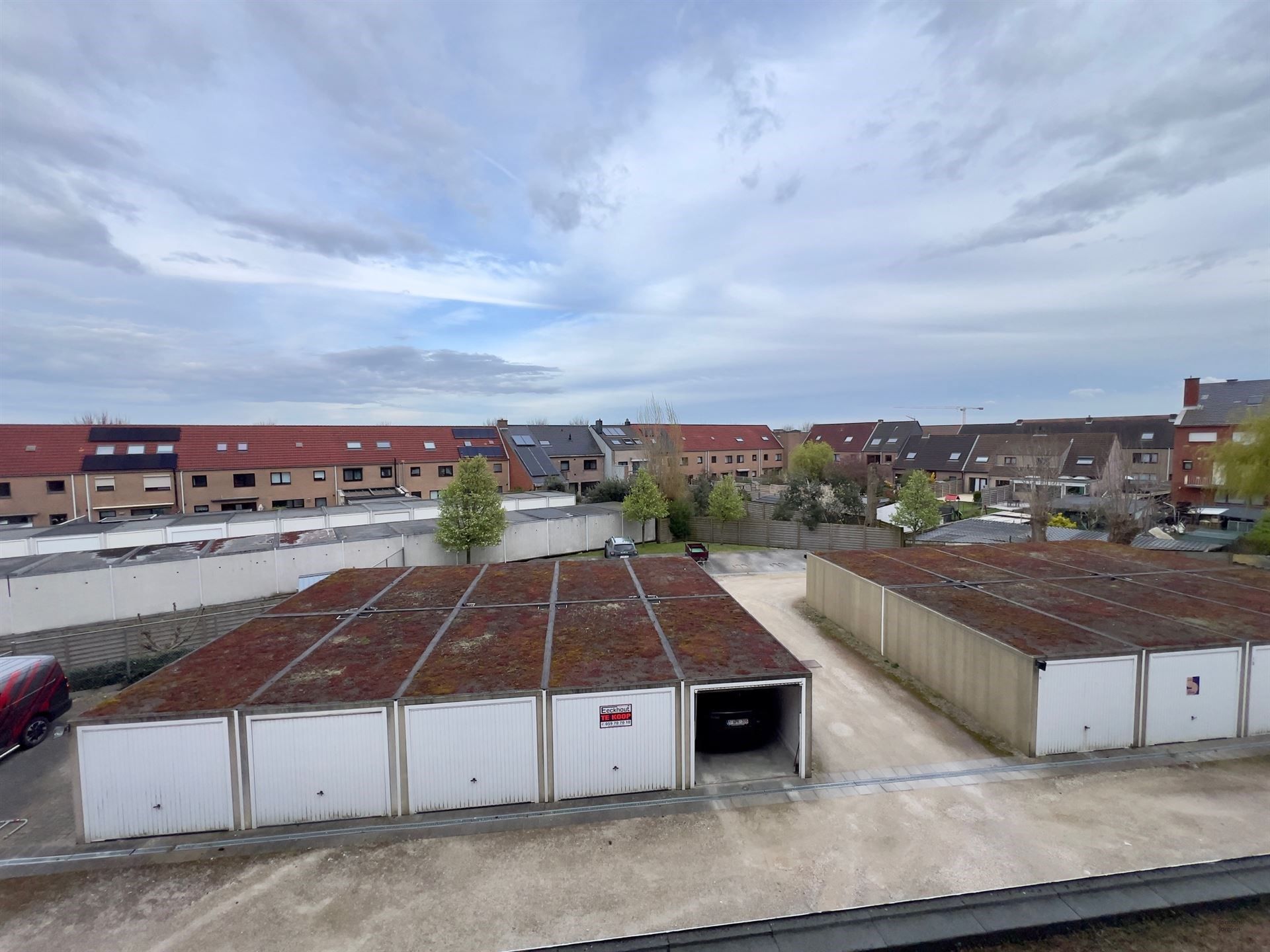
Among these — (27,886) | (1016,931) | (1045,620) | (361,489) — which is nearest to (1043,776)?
(1045,620)

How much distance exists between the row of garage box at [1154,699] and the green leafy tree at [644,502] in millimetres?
22414

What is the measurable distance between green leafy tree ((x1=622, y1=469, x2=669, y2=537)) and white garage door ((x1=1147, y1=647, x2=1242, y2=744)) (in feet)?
74.9

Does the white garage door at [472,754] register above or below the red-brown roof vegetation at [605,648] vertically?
below

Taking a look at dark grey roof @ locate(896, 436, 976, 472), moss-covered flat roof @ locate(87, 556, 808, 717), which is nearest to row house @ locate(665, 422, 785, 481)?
dark grey roof @ locate(896, 436, 976, 472)

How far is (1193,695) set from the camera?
36.7ft

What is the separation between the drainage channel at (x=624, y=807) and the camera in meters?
8.48

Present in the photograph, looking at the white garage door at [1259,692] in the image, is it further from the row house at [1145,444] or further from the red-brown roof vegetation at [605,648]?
the row house at [1145,444]

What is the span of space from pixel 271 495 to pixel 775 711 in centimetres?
3755

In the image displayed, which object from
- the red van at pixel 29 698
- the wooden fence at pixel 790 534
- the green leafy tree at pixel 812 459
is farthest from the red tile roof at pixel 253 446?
the red van at pixel 29 698

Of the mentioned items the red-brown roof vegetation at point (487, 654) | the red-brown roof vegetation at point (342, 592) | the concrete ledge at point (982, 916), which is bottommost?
the concrete ledge at point (982, 916)

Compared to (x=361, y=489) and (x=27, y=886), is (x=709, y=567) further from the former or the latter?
→ (x=361, y=489)

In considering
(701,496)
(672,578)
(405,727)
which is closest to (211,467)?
(701,496)

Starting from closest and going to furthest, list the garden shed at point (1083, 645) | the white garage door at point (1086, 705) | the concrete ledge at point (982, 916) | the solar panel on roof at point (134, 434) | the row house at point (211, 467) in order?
the concrete ledge at point (982, 916) < the white garage door at point (1086, 705) < the garden shed at point (1083, 645) < the row house at point (211, 467) < the solar panel on roof at point (134, 434)

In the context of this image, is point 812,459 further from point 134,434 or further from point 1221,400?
point 134,434
